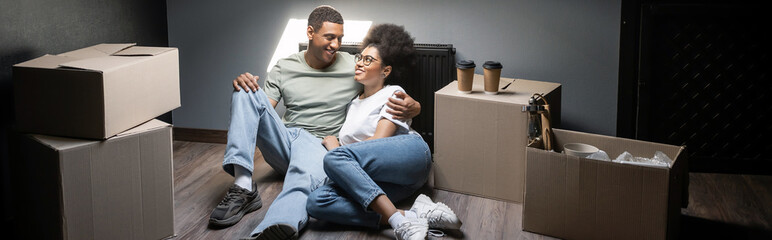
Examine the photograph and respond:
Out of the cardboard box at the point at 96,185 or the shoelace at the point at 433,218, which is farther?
the shoelace at the point at 433,218

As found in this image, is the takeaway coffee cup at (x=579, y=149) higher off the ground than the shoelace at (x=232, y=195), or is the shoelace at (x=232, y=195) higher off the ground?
the takeaway coffee cup at (x=579, y=149)

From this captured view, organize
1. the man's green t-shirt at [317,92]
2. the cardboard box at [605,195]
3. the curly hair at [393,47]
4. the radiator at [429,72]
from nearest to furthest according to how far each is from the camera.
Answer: the cardboard box at [605,195] < the curly hair at [393,47] < the man's green t-shirt at [317,92] < the radiator at [429,72]

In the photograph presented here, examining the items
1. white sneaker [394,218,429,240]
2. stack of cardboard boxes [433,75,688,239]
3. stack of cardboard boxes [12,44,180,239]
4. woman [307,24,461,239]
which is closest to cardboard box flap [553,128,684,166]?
stack of cardboard boxes [433,75,688,239]

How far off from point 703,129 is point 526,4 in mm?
912

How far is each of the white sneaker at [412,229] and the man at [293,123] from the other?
0.33 meters

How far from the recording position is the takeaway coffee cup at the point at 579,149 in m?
2.47

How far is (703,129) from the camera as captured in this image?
10.2 ft

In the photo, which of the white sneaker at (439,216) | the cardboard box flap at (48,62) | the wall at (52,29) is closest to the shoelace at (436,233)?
the white sneaker at (439,216)

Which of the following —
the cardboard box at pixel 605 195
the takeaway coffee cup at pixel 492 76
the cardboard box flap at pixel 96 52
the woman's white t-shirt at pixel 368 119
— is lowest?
the cardboard box at pixel 605 195

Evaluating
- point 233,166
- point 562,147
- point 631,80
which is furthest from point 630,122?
point 233,166

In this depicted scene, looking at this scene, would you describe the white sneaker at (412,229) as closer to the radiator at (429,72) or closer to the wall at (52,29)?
the radiator at (429,72)

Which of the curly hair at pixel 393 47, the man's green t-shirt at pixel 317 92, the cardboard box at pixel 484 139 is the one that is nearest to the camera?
the cardboard box at pixel 484 139

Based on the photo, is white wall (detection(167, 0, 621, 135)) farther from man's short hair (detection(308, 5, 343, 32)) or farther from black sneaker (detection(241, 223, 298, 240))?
black sneaker (detection(241, 223, 298, 240))

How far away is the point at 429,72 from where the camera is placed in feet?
10.8
